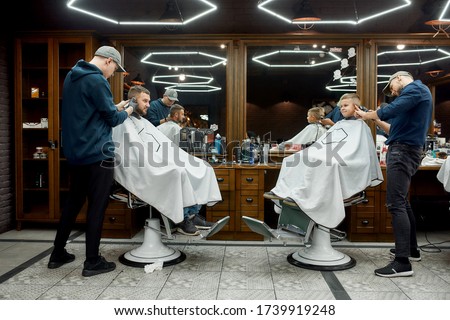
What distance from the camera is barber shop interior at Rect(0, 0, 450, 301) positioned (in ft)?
8.66

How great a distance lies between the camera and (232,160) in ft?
13.4

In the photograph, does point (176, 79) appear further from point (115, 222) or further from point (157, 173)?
point (157, 173)

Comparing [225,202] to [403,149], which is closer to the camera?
[403,149]

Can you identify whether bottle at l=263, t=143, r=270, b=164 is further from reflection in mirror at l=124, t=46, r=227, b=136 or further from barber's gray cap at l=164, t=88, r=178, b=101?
barber's gray cap at l=164, t=88, r=178, b=101

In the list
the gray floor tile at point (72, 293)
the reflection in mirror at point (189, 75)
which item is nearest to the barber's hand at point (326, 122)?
the reflection in mirror at point (189, 75)

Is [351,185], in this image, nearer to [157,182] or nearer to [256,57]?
[157,182]

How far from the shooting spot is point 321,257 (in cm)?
292

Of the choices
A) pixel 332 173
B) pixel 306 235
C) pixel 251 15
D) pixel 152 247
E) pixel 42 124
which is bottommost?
pixel 152 247

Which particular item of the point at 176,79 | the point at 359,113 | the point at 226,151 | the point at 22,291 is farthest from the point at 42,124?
the point at 359,113

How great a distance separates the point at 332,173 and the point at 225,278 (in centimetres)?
Answer: 104

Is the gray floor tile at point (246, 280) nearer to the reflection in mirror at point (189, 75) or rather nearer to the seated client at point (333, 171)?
the seated client at point (333, 171)

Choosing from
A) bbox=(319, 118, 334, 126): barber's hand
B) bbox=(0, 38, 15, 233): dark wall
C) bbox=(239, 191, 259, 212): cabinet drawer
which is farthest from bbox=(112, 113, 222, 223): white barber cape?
bbox=(0, 38, 15, 233): dark wall

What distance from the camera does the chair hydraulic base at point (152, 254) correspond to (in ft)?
9.59

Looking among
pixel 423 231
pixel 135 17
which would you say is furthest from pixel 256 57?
pixel 423 231
